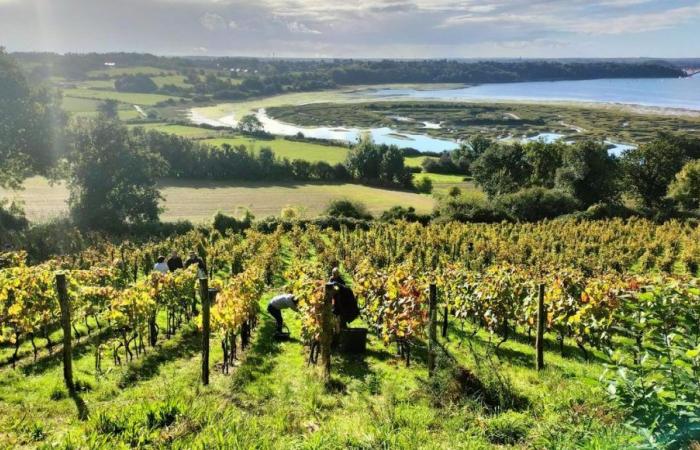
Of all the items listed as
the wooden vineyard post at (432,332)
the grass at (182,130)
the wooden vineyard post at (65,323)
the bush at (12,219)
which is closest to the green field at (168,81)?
the grass at (182,130)

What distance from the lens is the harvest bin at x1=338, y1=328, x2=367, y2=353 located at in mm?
11492

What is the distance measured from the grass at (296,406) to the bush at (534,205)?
30720 millimetres

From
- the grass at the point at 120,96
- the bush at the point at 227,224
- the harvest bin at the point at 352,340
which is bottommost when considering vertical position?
the bush at the point at 227,224

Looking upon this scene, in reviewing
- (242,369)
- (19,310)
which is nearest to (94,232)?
(19,310)

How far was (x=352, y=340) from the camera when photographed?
11555 mm

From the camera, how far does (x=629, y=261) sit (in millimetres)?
23469

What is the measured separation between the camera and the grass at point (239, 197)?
4681 centimetres

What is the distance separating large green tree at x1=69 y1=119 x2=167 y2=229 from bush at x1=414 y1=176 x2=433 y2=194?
122 ft

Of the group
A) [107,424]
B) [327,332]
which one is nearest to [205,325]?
[327,332]

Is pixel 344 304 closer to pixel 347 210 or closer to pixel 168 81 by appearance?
pixel 347 210

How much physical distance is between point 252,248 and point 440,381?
17472 millimetres

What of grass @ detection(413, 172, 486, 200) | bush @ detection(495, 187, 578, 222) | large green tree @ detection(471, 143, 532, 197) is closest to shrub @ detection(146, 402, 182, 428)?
bush @ detection(495, 187, 578, 222)

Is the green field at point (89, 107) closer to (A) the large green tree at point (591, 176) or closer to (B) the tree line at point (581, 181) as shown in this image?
(B) the tree line at point (581, 181)

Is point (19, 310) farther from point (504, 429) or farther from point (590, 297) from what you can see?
point (590, 297)
